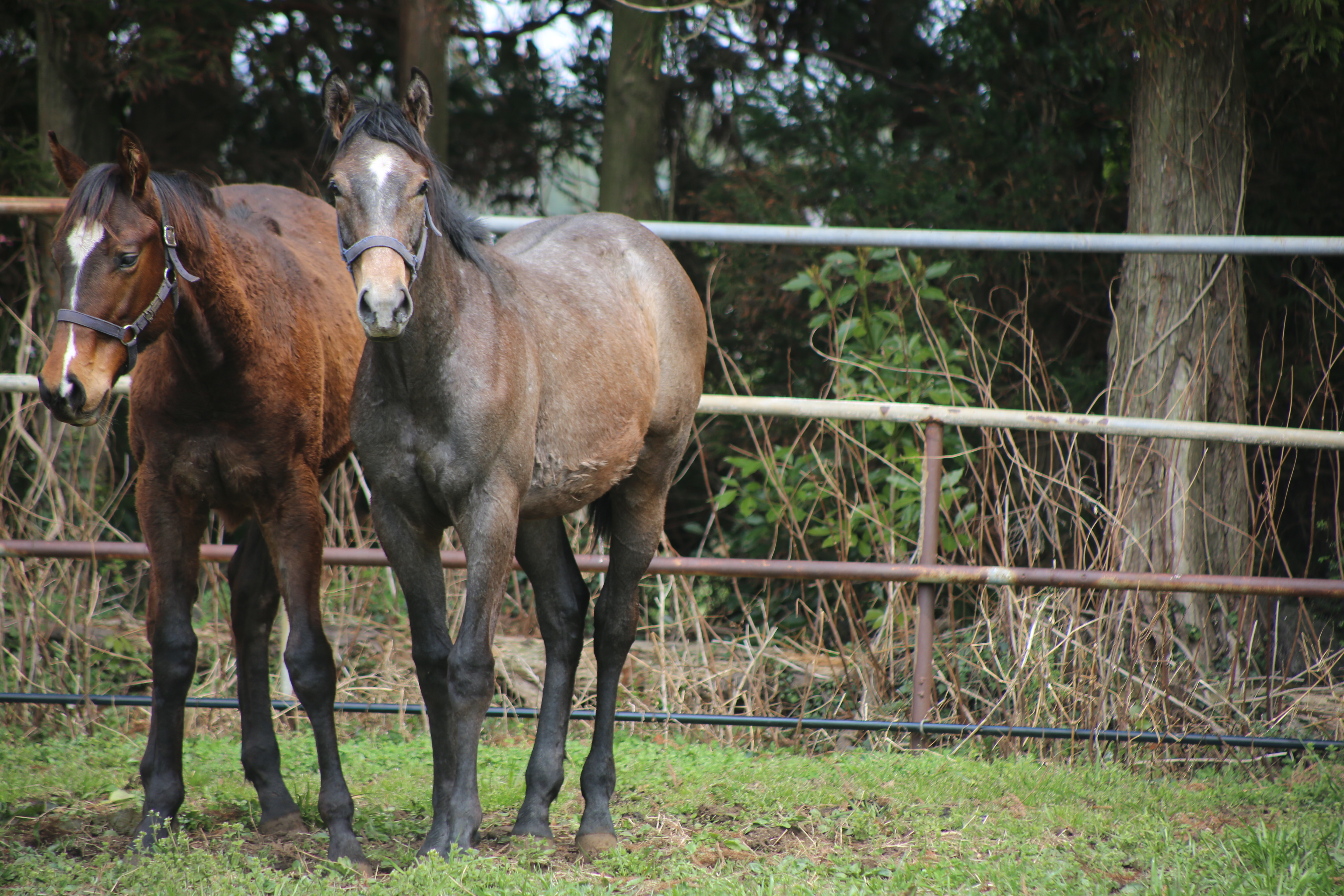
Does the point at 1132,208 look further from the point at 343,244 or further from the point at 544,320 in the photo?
the point at 343,244

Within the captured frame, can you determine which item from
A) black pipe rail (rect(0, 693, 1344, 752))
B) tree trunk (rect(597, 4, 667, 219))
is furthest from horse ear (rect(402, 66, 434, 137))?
tree trunk (rect(597, 4, 667, 219))

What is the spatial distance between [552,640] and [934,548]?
1639 millimetres

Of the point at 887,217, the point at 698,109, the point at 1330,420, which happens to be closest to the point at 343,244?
the point at 887,217

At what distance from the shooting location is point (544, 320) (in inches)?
127

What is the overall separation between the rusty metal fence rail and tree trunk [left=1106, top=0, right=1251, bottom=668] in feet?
1.75

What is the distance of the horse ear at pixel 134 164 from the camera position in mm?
2844

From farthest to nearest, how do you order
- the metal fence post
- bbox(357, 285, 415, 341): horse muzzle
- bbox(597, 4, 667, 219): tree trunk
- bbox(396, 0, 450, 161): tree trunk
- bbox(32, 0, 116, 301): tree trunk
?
1. bbox(597, 4, 667, 219): tree trunk
2. bbox(396, 0, 450, 161): tree trunk
3. bbox(32, 0, 116, 301): tree trunk
4. the metal fence post
5. bbox(357, 285, 415, 341): horse muzzle

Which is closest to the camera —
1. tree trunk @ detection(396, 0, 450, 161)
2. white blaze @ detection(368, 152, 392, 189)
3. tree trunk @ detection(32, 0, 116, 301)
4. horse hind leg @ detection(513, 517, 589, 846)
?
white blaze @ detection(368, 152, 392, 189)

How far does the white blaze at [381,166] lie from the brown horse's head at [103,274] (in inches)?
27.2

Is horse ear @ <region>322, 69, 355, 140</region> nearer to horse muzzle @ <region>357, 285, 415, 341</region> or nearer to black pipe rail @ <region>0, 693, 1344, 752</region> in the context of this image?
horse muzzle @ <region>357, 285, 415, 341</region>

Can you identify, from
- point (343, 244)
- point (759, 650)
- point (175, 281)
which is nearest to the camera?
point (343, 244)

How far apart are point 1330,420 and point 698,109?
5.02 metres

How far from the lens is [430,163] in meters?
2.84

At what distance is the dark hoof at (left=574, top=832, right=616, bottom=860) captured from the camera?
315 centimetres
